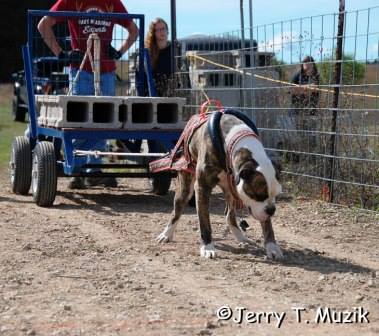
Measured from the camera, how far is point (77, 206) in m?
9.41

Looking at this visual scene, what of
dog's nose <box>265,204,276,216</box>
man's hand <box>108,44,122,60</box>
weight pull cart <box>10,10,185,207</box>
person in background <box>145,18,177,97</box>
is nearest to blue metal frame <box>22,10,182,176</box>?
weight pull cart <box>10,10,185,207</box>

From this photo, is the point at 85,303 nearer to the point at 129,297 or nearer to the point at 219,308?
the point at 129,297

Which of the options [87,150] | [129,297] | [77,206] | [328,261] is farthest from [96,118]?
[129,297]

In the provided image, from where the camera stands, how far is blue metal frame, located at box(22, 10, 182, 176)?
30.0ft

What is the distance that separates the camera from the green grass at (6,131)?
15.8 meters

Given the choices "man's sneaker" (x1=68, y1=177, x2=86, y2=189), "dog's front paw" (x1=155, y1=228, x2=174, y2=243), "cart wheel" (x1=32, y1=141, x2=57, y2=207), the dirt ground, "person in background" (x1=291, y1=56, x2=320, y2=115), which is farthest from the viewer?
"man's sneaker" (x1=68, y1=177, x2=86, y2=189)

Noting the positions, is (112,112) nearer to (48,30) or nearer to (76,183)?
(48,30)

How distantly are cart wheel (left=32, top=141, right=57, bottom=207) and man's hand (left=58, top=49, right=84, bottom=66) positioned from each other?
4.66 feet

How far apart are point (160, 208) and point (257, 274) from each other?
3476 mm

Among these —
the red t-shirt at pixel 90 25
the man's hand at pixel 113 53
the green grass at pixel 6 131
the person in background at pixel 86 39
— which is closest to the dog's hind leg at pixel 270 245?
the person in background at pixel 86 39

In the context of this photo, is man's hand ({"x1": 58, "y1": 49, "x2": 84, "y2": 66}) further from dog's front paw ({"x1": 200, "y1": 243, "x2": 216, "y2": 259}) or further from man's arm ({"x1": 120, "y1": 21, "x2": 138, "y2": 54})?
dog's front paw ({"x1": 200, "y1": 243, "x2": 216, "y2": 259})

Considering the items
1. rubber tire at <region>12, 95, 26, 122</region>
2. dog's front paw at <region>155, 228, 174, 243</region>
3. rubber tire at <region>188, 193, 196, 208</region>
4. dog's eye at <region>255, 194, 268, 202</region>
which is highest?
dog's eye at <region>255, 194, 268, 202</region>

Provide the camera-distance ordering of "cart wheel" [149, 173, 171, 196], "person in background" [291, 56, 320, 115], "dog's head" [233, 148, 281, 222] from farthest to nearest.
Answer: "cart wheel" [149, 173, 171, 196], "person in background" [291, 56, 320, 115], "dog's head" [233, 148, 281, 222]

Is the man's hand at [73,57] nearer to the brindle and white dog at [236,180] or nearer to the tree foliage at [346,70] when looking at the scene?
the tree foliage at [346,70]
